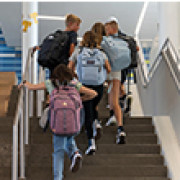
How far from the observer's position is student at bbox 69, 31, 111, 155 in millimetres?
5055

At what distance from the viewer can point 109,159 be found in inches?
212

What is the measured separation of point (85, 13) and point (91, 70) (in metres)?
9.91

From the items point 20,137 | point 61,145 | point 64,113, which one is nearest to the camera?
point 64,113

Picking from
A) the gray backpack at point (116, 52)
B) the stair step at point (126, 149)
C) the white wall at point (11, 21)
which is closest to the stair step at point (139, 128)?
the stair step at point (126, 149)

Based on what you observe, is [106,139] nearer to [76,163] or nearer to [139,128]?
[139,128]

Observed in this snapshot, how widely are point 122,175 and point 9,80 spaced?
2.91 meters

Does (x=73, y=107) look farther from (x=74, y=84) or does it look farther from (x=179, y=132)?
(x=179, y=132)

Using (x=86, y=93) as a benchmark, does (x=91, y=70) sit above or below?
above

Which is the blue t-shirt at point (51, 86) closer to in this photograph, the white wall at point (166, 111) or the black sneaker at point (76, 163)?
the black sneaker at point (76, 163)

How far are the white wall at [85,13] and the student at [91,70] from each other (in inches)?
305

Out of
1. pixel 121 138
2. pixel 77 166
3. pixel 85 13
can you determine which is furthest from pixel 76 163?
pixel 85 13

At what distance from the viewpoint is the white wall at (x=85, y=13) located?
45.6 ft

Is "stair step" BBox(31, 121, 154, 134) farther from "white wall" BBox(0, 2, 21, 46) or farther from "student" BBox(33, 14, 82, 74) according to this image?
"white wall" BBox(0, 2, 21, 46)

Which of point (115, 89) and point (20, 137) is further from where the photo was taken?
point (115, 89)
